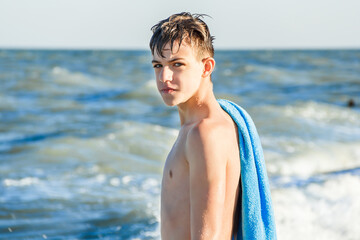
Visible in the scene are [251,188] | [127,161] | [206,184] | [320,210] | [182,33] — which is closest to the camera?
[206,184]

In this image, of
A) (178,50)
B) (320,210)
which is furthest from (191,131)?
(320,210)

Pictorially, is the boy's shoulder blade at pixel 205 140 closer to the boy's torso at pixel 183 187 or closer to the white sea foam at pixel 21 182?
the boy's torso at pixel 183 187

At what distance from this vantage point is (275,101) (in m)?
20.5

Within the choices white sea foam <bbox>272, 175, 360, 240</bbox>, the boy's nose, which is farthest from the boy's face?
white sea foam <bbox>272, 175, 360, 240</bbox>

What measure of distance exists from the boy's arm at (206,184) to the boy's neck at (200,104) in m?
0.15

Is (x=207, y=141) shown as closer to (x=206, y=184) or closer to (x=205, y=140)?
(x=205, y=140)

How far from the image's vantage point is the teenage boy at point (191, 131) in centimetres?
214

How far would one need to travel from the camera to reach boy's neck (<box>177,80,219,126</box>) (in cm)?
230

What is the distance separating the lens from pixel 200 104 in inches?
91.4

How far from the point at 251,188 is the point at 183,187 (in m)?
0.28

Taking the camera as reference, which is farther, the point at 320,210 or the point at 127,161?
the point at 127,161

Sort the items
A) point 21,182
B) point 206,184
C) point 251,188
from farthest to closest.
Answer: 1. point 21,182
2. point 251,188
3. point 206,184

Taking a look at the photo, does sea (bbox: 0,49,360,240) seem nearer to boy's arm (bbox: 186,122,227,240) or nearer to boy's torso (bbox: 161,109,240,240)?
boy's torso (bbox: 161,109,240,240)

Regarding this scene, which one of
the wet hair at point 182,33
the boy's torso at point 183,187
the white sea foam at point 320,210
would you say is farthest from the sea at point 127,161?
Answer: the wet hair at point 182,33
